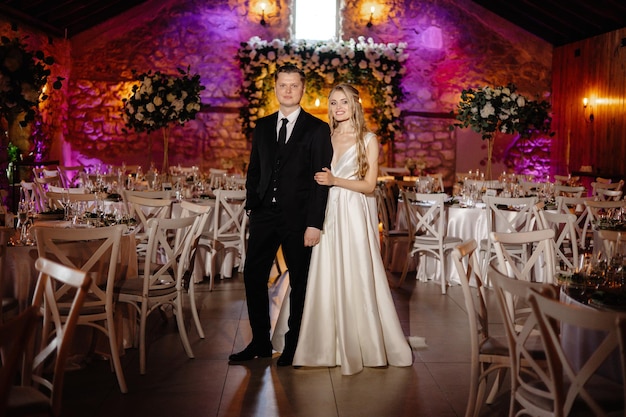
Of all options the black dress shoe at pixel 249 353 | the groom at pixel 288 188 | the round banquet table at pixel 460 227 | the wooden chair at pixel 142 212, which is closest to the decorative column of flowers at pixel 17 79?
the wooden chair at pixel 142 212

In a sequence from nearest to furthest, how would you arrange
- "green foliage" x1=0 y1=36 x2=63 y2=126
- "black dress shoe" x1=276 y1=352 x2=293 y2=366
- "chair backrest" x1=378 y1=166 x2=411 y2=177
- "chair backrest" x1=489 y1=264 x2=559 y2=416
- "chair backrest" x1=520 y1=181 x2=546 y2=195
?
"chair backrest" x1=489 y1=264 x2=559 y2=416 → "black dress shoe" x1=276 y1=352 x2=293 y2=366 → "green foliage" x1=0 y1=36 x2=63 y2=126 → "chair backrest" x1=520 y1=181 x2=546 y2=195 → "chair backrest" x1=378 y1=166 x2=411 y2=177

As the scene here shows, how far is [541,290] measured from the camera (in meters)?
2.20

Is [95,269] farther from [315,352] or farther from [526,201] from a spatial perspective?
[526,201]

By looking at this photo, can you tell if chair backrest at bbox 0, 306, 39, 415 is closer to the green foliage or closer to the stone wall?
the green foliage

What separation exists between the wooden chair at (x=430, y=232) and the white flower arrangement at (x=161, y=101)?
272cm

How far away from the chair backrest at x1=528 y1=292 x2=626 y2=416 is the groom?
5.86 ft

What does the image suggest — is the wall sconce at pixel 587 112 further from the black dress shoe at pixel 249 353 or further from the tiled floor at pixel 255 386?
the black dress shoe at pixel 249 353

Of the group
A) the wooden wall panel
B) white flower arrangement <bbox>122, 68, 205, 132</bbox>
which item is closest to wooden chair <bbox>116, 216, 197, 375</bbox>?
white flower arrangement <bbox>122, 68, 205, 132</bbox>

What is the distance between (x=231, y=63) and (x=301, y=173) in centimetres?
890

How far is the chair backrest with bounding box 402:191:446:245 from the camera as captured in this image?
20.9 feet

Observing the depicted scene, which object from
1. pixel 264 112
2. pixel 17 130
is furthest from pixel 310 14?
pixel 17 130

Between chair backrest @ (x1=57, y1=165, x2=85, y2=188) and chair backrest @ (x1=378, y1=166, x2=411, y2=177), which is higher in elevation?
chair backrest @ (x1=378, y1=166, x2=411, y2=177)

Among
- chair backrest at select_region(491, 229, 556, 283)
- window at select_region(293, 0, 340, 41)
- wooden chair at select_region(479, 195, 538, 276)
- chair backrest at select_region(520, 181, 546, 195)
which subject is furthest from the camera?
window at select_region(293, 0, 340, 41)

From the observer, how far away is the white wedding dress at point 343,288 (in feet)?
12.9
